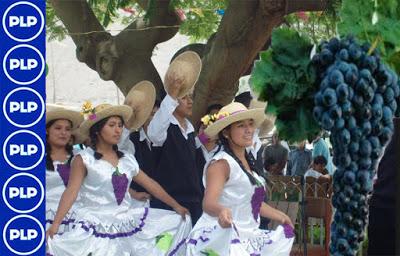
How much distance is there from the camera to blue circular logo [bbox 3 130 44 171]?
211 inches

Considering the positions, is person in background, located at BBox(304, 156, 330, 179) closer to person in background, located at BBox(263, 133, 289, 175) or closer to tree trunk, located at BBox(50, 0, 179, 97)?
person in background, located at BBox(263, 133, 289, 175)

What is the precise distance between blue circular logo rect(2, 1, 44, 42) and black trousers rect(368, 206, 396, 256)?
226cm

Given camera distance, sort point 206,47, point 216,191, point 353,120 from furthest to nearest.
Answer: point 206,47 < point 216,191 < point 353,120

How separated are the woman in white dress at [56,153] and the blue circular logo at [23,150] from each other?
8.08 ft

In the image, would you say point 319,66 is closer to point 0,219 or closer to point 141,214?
point 0,219

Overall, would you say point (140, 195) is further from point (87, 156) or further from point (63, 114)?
point (63, 114)

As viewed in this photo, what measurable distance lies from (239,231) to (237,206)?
0.54 feet

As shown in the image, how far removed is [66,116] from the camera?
26.8 feet

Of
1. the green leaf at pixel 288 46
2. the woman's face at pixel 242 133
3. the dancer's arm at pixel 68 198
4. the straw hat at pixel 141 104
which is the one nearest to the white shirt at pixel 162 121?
the straw hat at pixel 141 104

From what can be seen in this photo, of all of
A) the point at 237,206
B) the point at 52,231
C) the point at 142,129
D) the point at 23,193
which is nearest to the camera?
the point at 23,193

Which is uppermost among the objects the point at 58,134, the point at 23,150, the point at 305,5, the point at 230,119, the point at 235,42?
the point at 305,5

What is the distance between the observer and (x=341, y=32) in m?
2.73

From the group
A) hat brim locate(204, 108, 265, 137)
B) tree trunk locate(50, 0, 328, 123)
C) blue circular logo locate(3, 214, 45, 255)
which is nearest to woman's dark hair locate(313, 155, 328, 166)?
tree trunk locate(50, 0, 328, 123)

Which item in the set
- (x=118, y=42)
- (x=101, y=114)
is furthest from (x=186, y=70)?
(x=118, y=42)
